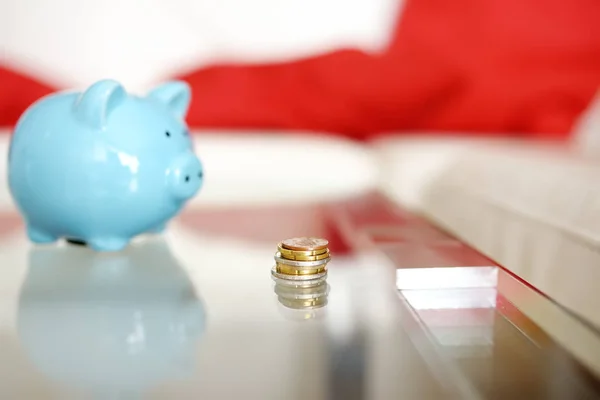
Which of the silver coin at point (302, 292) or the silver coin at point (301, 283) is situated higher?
the silver coin at point (301, 283)

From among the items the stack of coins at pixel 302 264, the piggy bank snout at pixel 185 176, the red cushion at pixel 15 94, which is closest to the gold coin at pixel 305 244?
the stack of coins at pixel 302 264

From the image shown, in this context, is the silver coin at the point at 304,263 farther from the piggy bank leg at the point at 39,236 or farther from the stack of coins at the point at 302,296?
the piggy bank leg at the point at 39,236

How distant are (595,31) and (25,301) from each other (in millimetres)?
1410

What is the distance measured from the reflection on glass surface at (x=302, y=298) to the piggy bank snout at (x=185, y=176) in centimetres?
17

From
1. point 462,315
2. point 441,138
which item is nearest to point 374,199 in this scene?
point 441,138

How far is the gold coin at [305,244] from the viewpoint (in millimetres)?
520

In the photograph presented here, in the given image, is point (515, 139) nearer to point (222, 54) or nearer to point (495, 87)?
point (495, 87)

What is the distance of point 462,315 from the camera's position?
17.9 inches

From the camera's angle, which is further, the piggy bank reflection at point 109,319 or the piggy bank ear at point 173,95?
the piggy bank ear at point 173,95

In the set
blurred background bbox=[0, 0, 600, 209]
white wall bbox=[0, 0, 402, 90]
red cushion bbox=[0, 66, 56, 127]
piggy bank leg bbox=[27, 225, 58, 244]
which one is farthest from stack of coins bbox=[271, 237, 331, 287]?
white wall bbox=[0, 0, 402, 90]

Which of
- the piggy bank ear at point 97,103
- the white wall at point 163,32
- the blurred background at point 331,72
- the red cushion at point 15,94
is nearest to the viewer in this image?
the piggy bank ear at point 97,103

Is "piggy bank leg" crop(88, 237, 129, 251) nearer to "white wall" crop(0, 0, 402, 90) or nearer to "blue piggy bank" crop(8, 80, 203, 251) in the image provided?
"blue piggy bank" crop(8, 80, 203, 251)

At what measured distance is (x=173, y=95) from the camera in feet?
2.29

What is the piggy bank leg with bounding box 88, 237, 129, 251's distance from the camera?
640mm
